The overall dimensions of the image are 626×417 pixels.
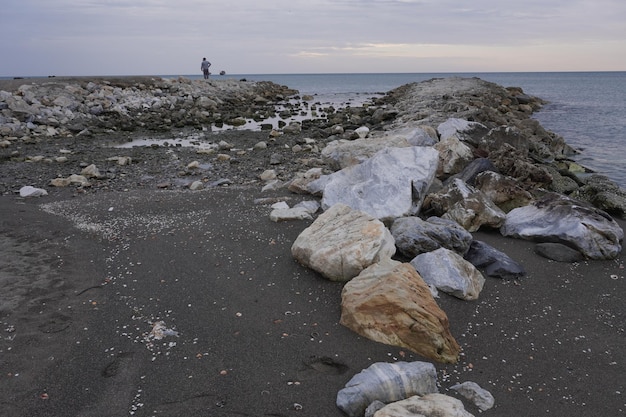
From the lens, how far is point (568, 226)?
19.8ft

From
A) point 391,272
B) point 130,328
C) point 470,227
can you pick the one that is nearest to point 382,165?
point 470,227

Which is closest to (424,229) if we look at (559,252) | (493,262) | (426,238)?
(426,238)

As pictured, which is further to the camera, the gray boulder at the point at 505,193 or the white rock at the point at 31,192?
the white rock at the point at 31,192

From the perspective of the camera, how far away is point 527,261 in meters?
5.69

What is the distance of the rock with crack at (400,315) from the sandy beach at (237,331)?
9 centimetres

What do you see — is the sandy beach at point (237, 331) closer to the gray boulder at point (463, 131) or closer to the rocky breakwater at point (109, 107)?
the gray boulder at point (463, 131)

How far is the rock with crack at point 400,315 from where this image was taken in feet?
12.6

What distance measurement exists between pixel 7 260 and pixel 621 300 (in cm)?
678

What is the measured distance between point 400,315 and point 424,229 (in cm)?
185

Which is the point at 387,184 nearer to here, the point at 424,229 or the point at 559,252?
the point at 424,229

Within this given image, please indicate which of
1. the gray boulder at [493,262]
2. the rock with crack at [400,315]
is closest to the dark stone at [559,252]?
the gray boulder at [493,262]

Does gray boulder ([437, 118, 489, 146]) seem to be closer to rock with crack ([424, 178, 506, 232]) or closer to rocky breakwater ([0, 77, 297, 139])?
rock with crack ([424, 178, 506, 232])

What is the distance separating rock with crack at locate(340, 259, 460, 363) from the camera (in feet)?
12.6

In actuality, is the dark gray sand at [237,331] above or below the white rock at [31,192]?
below
